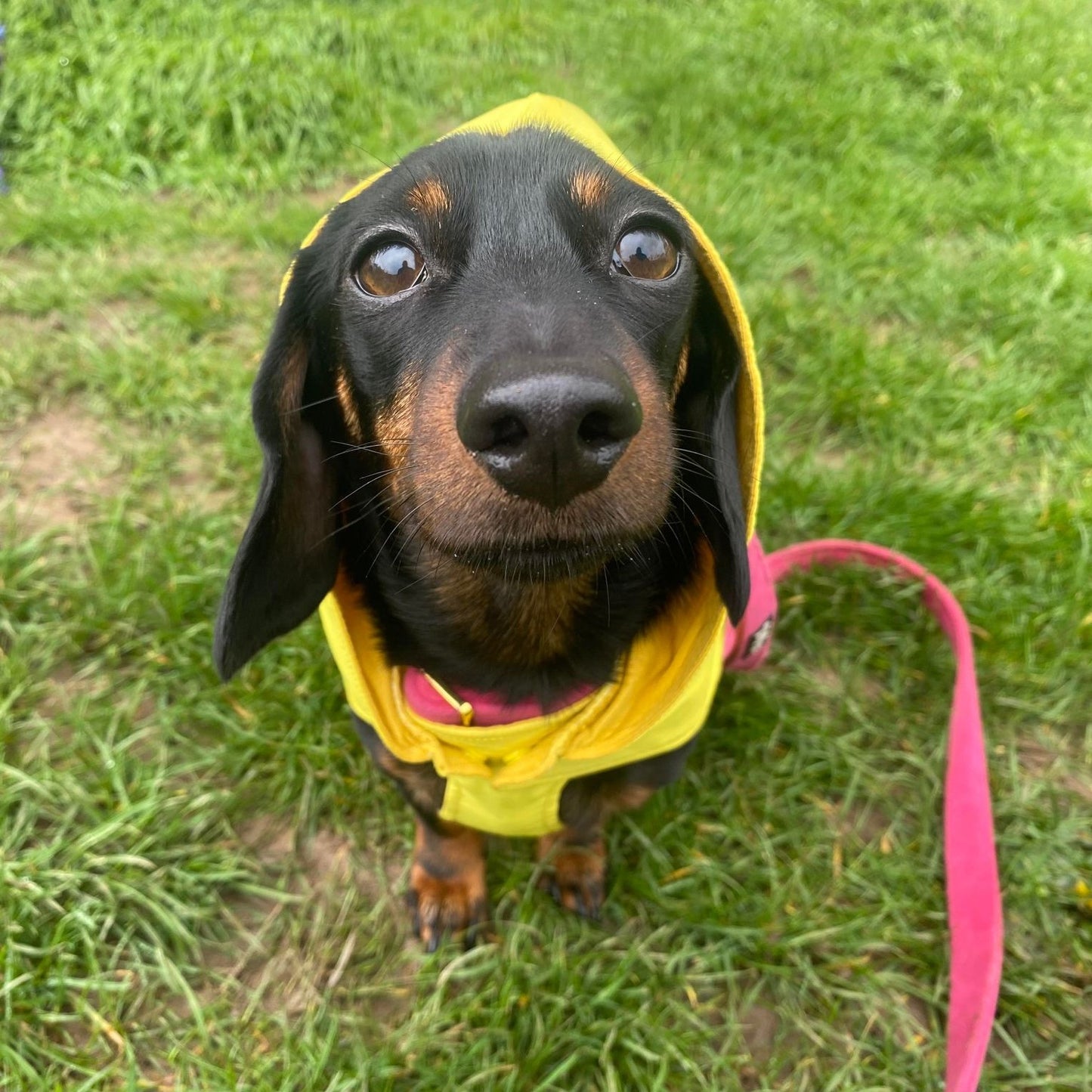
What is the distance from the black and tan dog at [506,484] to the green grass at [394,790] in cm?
45

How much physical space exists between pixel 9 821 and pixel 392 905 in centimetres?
104

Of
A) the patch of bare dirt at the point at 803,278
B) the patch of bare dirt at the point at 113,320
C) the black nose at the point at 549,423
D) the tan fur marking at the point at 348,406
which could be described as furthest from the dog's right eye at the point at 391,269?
the patch of bare dirt at the point at 803,278

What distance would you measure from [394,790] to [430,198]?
161cm

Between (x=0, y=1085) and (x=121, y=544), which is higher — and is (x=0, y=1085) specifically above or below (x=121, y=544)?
below

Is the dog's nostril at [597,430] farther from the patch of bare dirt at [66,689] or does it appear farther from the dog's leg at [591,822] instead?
the patch of bare dirt at [66,689]

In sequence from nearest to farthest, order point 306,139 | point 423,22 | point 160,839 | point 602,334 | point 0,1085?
point 602,334 < point 0,1085 < point 160,839 < point 306,139 < point 423,22

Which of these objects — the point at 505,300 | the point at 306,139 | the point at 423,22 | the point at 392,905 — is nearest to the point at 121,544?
the point at 392,905

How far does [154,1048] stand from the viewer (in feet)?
6.01

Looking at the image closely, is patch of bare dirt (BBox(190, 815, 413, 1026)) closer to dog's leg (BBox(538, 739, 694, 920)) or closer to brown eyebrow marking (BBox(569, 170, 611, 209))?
dog's leg (BBox(538, 739, 694, 920))

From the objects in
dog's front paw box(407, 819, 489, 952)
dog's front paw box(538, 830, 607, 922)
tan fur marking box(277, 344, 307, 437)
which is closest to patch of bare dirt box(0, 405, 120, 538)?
tan fur marking box(277, 344, 307, 437)

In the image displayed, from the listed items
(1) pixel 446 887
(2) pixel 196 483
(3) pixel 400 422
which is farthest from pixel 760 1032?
(2) pixel 196 483

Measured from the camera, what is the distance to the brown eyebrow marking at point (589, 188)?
4.61 ft

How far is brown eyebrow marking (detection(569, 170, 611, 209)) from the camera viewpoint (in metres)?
1.40

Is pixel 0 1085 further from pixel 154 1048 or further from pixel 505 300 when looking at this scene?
pixel 505 300
